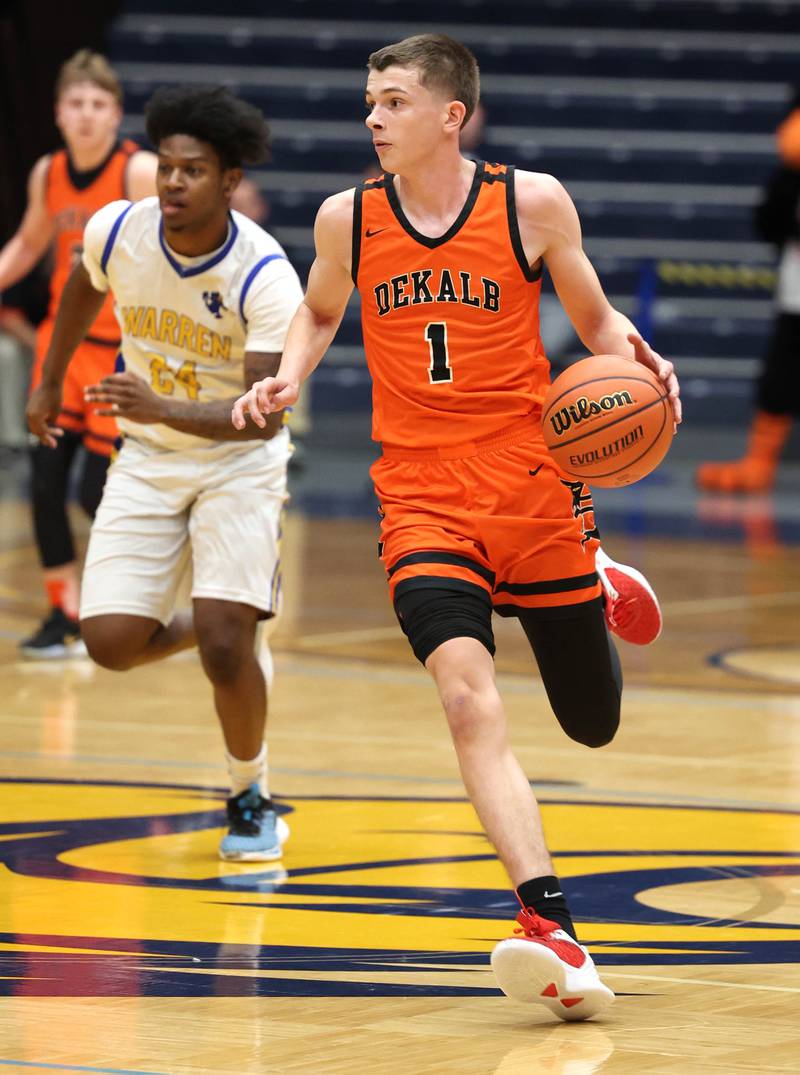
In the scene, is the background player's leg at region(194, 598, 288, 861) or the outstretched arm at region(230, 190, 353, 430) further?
the background player's leg at region(194, 598, 288, 861)

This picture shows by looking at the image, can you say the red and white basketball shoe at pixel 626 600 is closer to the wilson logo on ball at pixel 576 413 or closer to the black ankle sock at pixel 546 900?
the wilson logo on ball at pixel 576 413

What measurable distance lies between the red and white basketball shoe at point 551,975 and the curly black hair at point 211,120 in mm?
2602

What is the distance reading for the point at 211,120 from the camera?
601 centimetres

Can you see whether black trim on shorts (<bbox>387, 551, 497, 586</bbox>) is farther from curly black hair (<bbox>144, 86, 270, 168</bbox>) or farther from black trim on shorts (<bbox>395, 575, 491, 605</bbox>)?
curly black hair (<bbox>144, 86, 270, 168</bbox>)

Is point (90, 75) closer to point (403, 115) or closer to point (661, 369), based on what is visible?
point (403, 115)

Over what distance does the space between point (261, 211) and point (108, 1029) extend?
12198mm

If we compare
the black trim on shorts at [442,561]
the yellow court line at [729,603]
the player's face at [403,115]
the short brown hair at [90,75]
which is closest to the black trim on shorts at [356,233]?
the player's face at [403,115]

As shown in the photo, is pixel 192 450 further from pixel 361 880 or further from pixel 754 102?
pixel 754 102

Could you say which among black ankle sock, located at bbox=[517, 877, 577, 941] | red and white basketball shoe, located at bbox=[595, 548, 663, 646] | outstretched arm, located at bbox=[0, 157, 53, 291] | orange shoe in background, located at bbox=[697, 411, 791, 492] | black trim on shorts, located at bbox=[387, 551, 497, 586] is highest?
orange shoe in background, located at bbox=[697, 411, 791, 492]

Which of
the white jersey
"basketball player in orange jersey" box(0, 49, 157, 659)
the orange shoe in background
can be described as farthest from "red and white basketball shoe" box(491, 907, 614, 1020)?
the orange shoe in background

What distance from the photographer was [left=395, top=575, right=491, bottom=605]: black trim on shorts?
4734 mm

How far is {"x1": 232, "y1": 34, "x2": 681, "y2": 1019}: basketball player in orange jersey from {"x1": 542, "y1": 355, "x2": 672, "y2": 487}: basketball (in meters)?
0.07

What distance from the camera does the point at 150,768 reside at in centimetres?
694

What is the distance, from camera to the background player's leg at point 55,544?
9062 mm
